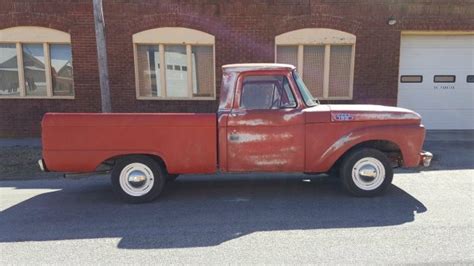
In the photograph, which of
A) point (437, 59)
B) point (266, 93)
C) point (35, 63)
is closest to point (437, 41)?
point (437, 59)

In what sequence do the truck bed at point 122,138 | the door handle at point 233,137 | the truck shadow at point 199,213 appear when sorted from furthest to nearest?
the door handle at point 233,137 → the truck bed at point 122,138 → the truck shadow at point 199,213

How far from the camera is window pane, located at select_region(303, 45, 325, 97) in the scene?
9.75m

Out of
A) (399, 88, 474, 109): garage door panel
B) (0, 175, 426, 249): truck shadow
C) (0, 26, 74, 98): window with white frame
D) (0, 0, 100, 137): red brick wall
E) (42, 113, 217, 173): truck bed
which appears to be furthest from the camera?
(399, 88, 474, 109): garage door panel

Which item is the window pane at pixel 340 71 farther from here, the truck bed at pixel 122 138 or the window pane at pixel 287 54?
the truck bed at pixel 122 138

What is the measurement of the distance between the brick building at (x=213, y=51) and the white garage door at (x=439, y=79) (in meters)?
0.03

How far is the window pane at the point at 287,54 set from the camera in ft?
32.0

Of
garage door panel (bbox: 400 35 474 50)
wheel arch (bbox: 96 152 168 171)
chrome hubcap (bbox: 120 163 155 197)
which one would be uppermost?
garage door panel (bbox: 400 35 474 50)

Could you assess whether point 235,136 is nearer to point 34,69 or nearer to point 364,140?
point 364,140

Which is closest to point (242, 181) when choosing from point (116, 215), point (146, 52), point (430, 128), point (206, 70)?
point (116, 215)

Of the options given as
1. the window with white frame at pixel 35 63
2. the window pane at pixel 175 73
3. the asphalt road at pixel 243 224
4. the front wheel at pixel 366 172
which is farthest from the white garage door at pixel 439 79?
the window with white frame at pixel 35 63

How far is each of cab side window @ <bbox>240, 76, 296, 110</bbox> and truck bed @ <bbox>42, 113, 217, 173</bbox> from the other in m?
0.57

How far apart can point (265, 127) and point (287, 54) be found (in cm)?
564

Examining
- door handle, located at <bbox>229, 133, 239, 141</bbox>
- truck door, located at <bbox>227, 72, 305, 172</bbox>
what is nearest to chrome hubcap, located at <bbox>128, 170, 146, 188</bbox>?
truck door, located at <bbox>227, 72, 305, 172</bbox>

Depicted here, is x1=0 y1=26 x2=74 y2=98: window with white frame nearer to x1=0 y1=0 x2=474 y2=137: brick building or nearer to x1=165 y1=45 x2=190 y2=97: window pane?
x1=0 y1=0 x2=474 y2=137: brick building
